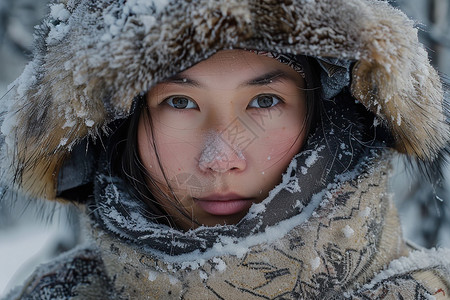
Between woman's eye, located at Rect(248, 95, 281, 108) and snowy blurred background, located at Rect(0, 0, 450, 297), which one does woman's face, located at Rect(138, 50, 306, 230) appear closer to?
woman's eye, located at Rect(248, 95, 281, 108)

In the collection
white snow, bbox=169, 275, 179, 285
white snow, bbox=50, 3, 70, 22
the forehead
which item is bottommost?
white snow, bbox=169, 275, 179, 285

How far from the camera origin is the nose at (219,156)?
1072 mm

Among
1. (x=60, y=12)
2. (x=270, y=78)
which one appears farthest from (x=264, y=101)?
(x=60, y=12)

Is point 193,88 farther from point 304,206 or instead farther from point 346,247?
point 346,247

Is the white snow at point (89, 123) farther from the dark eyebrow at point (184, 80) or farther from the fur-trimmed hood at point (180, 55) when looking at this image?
the dark eyebrow at point (184, 80)

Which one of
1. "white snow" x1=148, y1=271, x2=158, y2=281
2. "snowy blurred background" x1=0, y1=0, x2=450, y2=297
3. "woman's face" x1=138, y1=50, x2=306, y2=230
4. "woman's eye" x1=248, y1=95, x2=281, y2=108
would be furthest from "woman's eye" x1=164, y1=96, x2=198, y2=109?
"snowy blurred background" x1=0, y1=0, x2=450, y2=297

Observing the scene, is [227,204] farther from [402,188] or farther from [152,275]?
[402,188]

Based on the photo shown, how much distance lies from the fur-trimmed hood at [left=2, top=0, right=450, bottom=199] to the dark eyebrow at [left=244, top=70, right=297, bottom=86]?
0.18 m

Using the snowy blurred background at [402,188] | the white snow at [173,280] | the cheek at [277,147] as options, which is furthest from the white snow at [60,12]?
the snowy blurred background at [402,188]

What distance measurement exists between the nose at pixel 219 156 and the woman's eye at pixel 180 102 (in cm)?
10

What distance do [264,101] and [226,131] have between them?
0.42ft

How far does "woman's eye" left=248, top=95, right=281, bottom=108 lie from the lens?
1.11 m

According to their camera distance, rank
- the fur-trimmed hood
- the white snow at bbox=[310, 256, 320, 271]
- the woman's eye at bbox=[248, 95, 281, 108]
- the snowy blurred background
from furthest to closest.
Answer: the snowy blurred background, the woman's eye at bbox=[248, 95, 281, 108], the white snow at bbox=[310, 256, 320, 271], the fur-trimmed hood

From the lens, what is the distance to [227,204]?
1.13 m
